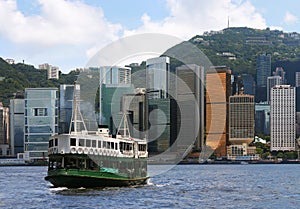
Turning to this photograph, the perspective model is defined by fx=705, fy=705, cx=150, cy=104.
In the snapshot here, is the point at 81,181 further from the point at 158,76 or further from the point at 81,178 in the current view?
the point at 158,76

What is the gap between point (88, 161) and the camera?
76.9 meters

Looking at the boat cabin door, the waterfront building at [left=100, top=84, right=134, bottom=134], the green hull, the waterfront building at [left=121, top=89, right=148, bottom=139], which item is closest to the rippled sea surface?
the green hull

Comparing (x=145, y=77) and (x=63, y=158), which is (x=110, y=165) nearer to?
(x=63, y=158)

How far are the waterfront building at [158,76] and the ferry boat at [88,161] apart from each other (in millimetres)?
62954

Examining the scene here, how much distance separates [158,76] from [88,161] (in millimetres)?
88477

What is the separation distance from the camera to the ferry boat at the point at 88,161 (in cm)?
Result: 7569

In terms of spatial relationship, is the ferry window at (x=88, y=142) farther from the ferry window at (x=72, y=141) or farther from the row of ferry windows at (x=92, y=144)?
the ferry window at (x=72, y=141)

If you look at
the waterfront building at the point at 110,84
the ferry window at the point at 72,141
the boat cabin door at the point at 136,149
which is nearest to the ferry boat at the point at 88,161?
the ferry window at the point at 72,141

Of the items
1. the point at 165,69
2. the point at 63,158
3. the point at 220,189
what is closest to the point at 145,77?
the point at 165,69

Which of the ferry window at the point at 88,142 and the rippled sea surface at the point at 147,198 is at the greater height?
the ferry window at the point at 88,142

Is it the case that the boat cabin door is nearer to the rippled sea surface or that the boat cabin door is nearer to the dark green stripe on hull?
the rippled sea surface

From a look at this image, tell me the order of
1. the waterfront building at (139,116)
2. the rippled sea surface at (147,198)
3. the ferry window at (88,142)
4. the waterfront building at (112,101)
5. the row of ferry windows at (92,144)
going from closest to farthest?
1. the rippled sea surface at (147,198)
2. the row of ferry windows at (92,144)
3. the ferry window at (88,142)
4. the waterfront building at (112,101)
5. the waterfront building at (139,116)

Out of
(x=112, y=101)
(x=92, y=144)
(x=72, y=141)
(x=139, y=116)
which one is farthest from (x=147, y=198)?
(x=139, y=116)

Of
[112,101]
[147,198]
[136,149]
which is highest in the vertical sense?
[112,101]
